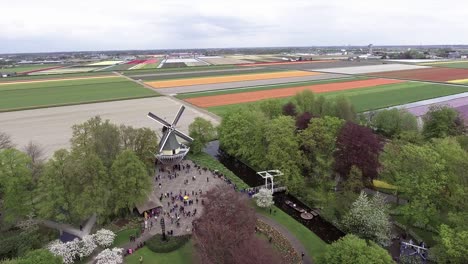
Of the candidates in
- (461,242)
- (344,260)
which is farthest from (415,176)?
(344,260)

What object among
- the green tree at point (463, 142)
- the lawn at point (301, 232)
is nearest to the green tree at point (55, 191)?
the lawn at point (301, 232)

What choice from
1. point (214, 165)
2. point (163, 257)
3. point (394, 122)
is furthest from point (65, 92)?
point (394, 122)

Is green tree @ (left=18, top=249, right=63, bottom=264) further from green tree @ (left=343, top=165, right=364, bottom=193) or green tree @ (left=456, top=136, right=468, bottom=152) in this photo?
green tree @ (left=456, top=136, right=468, bottom=152)

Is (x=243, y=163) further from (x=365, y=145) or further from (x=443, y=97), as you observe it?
(x=443, y=97)

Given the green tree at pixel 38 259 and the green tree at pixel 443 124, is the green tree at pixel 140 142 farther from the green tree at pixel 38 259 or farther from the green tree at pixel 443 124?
the green tree at pixel 443 124

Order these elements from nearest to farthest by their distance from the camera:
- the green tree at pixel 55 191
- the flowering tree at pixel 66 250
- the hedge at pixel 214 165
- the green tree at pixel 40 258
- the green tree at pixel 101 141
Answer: the green tree at pixel 40 258 → the flowering tree at pixel 66 250 → the green tree at pixel 55 191 → the green tree at pixel 101 141 → the hedge at pixel 214 165

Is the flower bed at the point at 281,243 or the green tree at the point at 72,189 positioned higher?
the green tree at the point at 72,189

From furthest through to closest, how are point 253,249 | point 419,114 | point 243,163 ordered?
point 419,114
point 243,163
point 253,249
